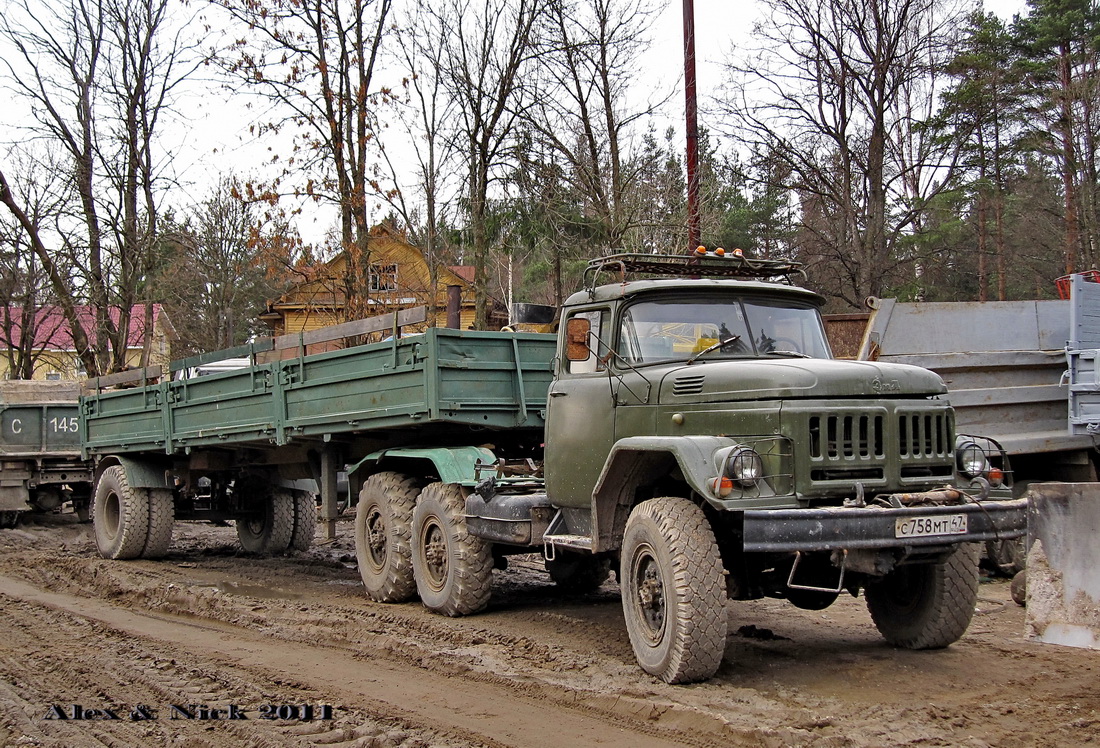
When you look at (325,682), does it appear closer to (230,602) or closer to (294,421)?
(230,602)

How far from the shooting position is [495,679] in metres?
6.10

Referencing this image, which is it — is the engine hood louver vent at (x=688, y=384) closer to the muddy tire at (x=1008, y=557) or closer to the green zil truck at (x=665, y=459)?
the green zil truck at (x=665, y=459)

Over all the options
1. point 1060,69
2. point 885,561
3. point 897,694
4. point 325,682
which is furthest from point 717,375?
point 1060,69

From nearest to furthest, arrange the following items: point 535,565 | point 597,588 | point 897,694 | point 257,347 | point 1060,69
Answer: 1. point 897,694
2. point 597,588
3. point 257,347
4. point 535,565
5. point 1060,69

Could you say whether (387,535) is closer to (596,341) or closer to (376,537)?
(376,537)

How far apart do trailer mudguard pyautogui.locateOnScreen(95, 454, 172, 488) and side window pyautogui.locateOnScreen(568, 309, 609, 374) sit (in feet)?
25.3

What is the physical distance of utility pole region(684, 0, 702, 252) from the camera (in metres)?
13.2

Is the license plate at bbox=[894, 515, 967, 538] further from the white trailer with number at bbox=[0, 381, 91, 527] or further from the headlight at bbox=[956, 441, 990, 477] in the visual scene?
the white trailer with number at bbox=[0, 381, 91, 527]

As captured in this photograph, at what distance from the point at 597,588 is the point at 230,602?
10.7 ft

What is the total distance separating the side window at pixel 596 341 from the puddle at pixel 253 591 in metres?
4.24

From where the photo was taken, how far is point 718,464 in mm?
5637

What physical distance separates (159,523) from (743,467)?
935 centimetres

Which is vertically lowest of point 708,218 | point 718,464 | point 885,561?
point 885,561

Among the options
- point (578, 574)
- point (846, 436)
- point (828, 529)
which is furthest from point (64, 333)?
point (828, 529)
